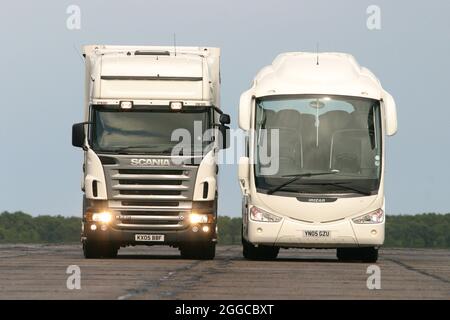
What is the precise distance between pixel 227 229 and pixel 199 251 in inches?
1801

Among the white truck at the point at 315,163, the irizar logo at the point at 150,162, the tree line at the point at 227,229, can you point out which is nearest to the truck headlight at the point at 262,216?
the white truck at the point at 315,163

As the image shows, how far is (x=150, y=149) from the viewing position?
1179 inches

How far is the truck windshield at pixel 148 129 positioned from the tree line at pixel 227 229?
40754 mm

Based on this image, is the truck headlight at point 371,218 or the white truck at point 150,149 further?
the truck headlight at point 371,218

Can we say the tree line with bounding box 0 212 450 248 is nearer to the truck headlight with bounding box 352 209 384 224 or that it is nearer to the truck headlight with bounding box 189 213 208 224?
the truck headlight with bounding box 189 213 208 224

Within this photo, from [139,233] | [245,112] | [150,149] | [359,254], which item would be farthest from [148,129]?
[359,254]

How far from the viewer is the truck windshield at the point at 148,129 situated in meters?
29.9

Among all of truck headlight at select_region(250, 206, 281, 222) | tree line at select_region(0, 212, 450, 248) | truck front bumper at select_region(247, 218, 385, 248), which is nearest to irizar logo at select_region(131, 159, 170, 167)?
truck headlight at select_region(250, 206, 281, 222)

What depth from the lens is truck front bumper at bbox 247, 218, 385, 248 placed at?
30.1 meters

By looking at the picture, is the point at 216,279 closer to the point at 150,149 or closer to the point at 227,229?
the point at 150,149

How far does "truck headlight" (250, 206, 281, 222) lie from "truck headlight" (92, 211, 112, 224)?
9.47 feet

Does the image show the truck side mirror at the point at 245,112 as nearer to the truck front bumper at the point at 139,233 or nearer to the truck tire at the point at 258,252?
the truck front bumper at the point at 139,233

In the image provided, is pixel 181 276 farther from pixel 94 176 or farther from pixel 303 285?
pixel 94 176

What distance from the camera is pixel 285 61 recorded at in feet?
105
